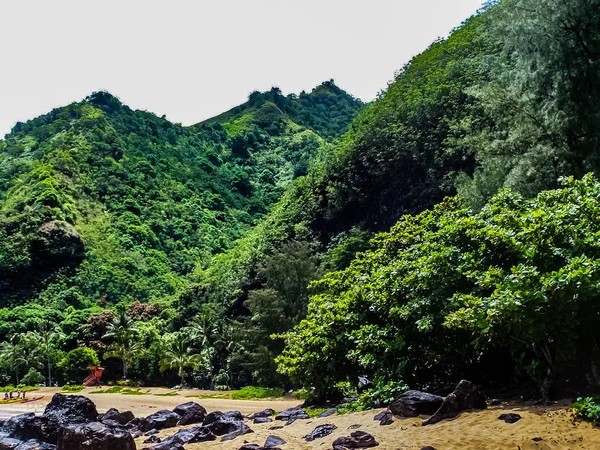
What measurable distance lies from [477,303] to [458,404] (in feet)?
8.45

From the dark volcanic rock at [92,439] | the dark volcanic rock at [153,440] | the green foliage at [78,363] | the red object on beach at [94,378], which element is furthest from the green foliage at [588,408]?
the green foliage at [78,363]

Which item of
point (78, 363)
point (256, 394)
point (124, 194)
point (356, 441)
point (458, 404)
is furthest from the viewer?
point (124, 194)

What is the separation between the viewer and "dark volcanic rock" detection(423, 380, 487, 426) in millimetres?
11742

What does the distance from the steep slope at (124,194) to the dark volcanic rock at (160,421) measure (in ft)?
215

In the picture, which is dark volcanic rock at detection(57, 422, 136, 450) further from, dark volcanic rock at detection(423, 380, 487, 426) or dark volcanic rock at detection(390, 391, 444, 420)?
dark volcanic rock at detection(423, 380, 487, 426)

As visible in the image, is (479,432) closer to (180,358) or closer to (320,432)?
(320,432)

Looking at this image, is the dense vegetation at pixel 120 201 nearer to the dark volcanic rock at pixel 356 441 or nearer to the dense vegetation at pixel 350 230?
the dense vegetation at pixel 350 230

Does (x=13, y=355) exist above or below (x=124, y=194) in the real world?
below

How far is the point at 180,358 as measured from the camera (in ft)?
168

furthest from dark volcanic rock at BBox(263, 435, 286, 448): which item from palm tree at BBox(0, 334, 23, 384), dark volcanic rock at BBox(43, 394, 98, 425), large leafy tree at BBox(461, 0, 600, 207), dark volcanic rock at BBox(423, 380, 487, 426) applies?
palm tree at BBox(0, 334, 23, 384)

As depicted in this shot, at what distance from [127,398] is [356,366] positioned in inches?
1014

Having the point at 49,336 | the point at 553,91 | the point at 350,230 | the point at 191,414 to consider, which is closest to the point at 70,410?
the point at 191,414

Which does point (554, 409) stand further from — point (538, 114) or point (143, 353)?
point (143, 353)

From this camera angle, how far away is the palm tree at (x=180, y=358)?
51.0 m
